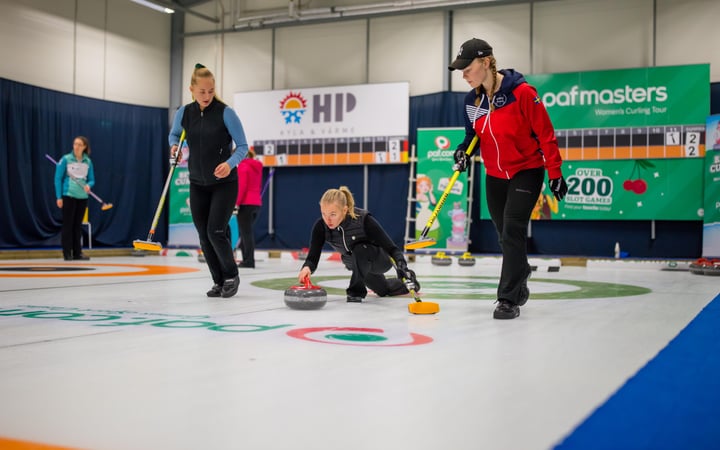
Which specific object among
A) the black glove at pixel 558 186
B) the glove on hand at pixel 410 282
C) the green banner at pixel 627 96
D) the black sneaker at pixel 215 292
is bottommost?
the black sneaker at pixel 215 292

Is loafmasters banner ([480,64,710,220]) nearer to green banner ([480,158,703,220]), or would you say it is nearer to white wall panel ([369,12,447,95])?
green banner ([480,158,703,220])

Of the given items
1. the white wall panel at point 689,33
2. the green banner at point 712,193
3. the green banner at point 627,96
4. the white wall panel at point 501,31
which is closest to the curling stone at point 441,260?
the green banner at point 627,96

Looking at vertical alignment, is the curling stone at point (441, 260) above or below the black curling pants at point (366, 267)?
below

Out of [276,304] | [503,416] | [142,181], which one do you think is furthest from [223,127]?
[142,181]

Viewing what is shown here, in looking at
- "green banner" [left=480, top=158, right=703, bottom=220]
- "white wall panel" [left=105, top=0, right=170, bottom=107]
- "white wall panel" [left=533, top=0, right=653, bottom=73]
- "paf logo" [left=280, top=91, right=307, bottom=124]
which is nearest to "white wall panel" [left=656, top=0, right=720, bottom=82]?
"white wall panel" [left=533, top=0, right=653, bottom=73]

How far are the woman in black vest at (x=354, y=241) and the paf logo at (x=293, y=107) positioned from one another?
797 cm

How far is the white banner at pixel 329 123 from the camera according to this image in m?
11.0

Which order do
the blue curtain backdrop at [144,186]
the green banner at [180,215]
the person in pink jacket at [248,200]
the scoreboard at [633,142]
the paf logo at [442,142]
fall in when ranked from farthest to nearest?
the green banner at [180,215] → the paf logo at [442,142] → the blue curtain backdrop at [144,186] → the scoreboard at [633,142] → the person in pink jacket at [248,200]

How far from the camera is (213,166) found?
4000mm

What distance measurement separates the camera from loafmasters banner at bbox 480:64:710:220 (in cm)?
933

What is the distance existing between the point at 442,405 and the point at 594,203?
8.99 meters

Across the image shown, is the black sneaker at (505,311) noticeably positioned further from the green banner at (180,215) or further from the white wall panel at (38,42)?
the green banner at (180,215)

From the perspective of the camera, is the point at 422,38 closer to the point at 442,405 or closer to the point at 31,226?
the point at 31,226

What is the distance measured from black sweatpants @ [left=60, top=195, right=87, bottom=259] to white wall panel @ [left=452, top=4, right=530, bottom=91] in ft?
19.7
